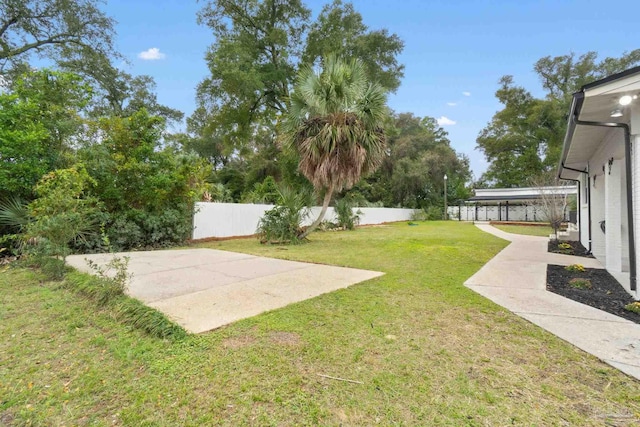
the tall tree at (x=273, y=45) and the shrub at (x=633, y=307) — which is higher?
the tall tree at (x=273, y=45)

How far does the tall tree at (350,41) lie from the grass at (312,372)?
16.2 metres

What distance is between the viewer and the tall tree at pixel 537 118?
1111 inches

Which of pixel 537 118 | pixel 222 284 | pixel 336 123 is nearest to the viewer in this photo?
pixel 222 284

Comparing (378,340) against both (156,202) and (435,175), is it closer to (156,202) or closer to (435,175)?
(156,202)

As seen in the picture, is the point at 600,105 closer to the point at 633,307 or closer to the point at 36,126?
the point at 633,307

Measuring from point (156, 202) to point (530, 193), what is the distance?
1162 inches

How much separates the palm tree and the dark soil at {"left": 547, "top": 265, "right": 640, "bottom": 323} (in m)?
6.11

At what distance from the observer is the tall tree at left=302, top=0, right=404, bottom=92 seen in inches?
647

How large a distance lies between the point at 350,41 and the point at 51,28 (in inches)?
563

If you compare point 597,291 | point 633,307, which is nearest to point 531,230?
point 597,291

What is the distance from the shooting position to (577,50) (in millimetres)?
28812

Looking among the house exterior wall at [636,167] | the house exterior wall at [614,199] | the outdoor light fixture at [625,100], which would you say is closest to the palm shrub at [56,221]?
the outdoor light fixture at [625,100]

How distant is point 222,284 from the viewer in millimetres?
4789

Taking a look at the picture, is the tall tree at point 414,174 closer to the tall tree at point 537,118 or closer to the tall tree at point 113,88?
the tall tree at point 537,118
